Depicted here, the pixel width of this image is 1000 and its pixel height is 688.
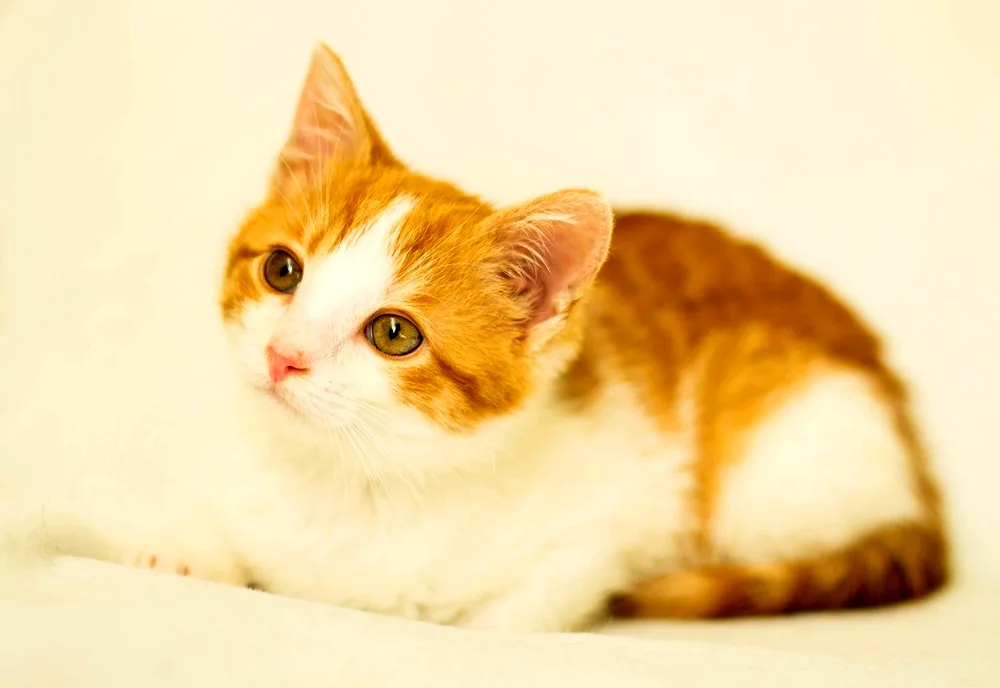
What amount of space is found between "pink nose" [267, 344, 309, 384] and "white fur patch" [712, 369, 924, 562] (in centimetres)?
99

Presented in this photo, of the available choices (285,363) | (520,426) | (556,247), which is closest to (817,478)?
(520,426)

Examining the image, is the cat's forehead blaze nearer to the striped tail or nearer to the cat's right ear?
the cat's right ear

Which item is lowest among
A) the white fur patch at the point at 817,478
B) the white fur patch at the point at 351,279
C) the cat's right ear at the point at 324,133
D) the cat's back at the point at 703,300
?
the white fur patch at the point at 817,478

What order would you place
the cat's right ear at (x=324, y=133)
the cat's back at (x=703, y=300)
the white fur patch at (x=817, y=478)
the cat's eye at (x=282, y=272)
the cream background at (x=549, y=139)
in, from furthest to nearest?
the cream background at (x=549, y=139) → the cat's back at (x=703, y=300) → the white fur patch at (x=817, y=478) → the cat's right ear at (x=324, y=133) → the cat's eye at (x=282, y=272)

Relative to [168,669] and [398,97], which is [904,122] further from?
[168,669]

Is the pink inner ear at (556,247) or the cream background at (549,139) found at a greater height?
the cream background at (549,139)

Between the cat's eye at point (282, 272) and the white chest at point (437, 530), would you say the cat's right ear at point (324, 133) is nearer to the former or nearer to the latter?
the cat's eye at point (282, 272)

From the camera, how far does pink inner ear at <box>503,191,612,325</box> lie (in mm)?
1321

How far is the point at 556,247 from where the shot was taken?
1.40m

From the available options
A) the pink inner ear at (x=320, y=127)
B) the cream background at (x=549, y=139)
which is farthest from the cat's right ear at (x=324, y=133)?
the cream background at (x=549, y=139)

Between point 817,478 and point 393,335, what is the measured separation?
954mm

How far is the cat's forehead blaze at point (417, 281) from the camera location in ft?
4.36

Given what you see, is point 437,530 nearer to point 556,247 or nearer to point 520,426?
point 520,426

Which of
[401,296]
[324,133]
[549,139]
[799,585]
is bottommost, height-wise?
[799,585]
